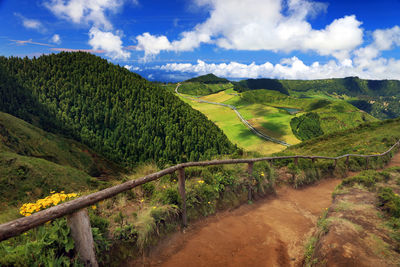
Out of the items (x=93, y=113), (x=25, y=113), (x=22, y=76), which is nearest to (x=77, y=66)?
(x=22, y=76)

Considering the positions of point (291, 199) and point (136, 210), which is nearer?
point (136, 210)

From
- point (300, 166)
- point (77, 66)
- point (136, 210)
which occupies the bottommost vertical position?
point (300, 166)

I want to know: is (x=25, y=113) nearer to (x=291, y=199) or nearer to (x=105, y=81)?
(x=105, y=81)

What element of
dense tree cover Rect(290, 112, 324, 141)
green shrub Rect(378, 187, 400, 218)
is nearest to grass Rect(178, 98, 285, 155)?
dense tree cover Rect(290, 112, 324, 141)

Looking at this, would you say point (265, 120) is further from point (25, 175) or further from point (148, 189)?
point (148, 189)

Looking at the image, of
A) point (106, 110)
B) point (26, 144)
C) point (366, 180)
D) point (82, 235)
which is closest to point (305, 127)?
Result: point (106, 110)

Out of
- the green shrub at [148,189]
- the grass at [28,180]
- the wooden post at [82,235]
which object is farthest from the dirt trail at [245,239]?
the grass at [28,180]
